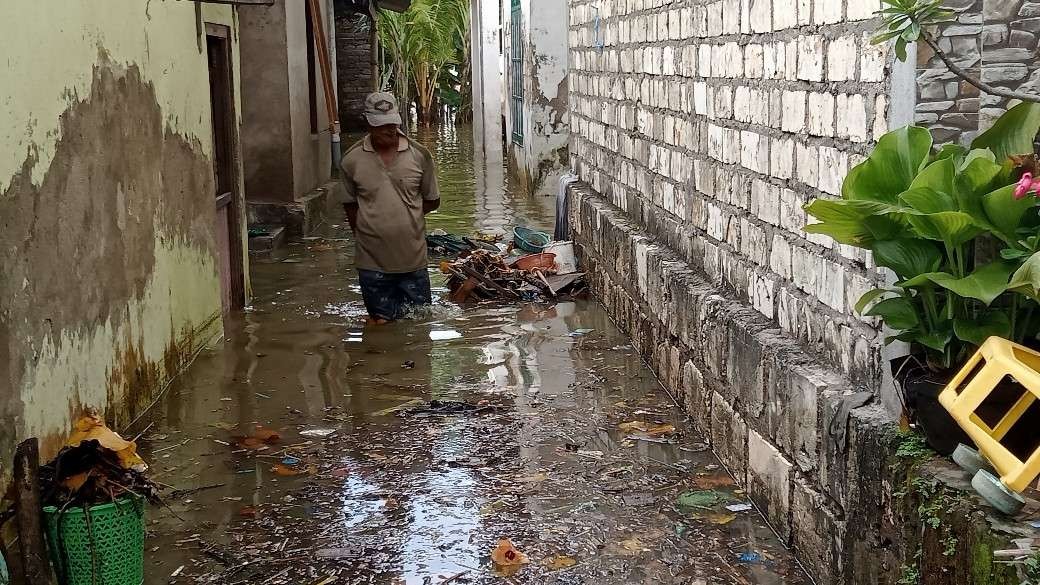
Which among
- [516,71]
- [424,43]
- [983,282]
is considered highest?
[424,43]

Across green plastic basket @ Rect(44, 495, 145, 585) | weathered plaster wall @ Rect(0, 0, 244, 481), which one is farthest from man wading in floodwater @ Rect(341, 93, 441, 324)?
green plastic basket @ Rect(44, 495, 145, 585)

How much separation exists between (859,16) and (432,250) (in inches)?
319

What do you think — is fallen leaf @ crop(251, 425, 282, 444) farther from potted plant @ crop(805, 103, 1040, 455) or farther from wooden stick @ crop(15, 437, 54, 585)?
potted plant @ crop(805, 103, 1040, 455)

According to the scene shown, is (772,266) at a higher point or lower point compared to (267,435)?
higher

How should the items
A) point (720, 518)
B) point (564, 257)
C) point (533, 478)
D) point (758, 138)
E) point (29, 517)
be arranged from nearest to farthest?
point (29, 517)
point (720, 518)
point (758, 138)
point (533, 478)
point (564, 257)

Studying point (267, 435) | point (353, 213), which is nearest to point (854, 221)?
point (267, 435)

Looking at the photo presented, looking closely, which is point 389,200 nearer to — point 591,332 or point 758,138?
point 591,332

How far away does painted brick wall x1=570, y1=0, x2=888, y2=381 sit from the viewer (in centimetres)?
412

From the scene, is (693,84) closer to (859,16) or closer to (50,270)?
(859,16)

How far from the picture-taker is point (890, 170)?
3.40 m

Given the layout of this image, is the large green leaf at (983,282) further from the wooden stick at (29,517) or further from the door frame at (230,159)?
the door frame at (230,159)

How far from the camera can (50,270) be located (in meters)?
4.96

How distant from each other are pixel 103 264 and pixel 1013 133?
165 inches

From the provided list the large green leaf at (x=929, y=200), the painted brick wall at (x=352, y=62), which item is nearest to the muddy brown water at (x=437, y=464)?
the large green leaf at (x=929, y=200)
